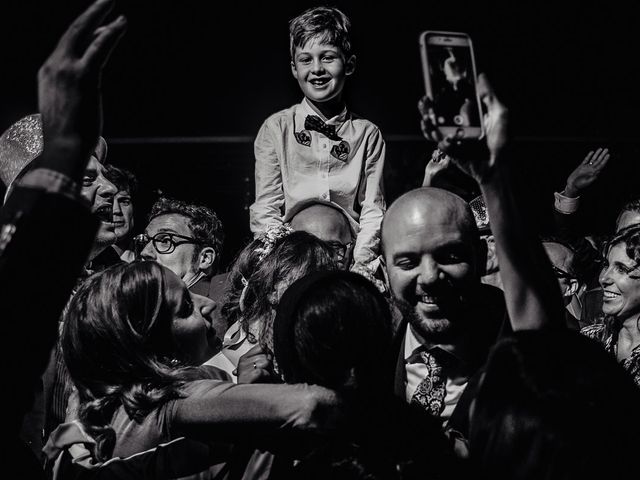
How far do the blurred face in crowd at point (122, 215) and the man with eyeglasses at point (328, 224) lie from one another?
1129mm

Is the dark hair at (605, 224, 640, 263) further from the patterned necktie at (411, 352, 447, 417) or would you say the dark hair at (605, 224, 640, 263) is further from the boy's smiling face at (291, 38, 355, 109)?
the patterned necktie at (411, 352, 447, 417)

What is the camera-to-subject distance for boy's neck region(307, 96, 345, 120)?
4.56m

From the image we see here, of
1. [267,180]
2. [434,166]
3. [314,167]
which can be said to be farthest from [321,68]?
[434,166]

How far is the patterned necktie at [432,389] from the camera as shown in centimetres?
263

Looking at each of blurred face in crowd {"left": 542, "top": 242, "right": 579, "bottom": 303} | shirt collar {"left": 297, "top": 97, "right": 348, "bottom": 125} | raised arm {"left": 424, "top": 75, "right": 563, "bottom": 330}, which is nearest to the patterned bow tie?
shirt collar {"left": 297, "top": 97, "right": 348, "bottom": 125}

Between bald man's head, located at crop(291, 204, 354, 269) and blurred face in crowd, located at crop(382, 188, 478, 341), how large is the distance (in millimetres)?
1202

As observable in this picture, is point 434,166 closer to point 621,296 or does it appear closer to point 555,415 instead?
point 621,296

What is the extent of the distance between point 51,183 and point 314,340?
796 mm

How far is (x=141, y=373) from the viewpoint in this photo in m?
2.42

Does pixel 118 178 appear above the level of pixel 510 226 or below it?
above

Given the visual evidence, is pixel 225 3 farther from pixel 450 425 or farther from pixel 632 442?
pixel 632 442

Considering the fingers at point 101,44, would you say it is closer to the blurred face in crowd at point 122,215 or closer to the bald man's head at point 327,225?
the bald man's head at point 327,225

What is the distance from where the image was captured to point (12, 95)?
265 inches

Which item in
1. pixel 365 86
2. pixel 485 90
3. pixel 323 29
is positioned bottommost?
pixel 485 90
